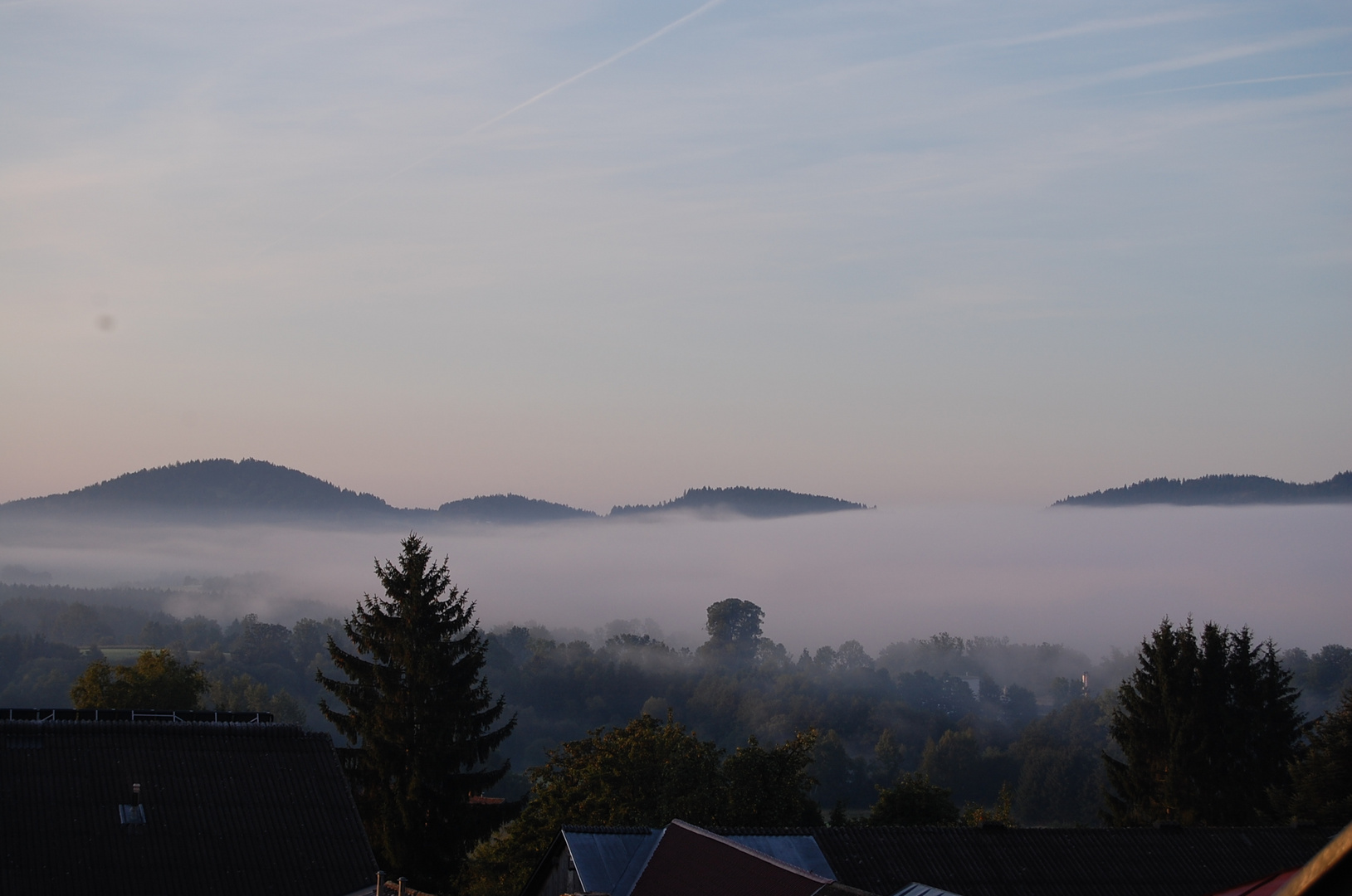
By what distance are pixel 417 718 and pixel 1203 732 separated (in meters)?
31.0

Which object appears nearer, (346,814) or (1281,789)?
(346,814)

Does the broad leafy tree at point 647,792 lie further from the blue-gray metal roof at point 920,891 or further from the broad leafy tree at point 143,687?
the blue-gray metal roof at point 920,891

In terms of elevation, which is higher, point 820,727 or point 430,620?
point 430,620

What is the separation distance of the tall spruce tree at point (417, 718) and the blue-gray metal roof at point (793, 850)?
1344 cm

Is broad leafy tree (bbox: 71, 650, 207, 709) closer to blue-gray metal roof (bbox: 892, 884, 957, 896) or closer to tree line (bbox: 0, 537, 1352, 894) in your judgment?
tree line (bbox: 0, 537, 1352, 894)

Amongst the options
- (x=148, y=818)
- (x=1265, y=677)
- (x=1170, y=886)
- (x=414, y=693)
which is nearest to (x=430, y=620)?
(x=414, y=693)

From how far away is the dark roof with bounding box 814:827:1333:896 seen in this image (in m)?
27.8

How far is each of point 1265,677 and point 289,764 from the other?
132 ft

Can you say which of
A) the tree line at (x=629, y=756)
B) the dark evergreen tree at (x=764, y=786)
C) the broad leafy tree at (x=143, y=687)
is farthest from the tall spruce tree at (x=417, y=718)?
the broad leafy tree at (x=143, y=687)

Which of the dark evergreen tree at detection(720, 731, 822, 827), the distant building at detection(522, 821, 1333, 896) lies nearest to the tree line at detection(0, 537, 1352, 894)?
the dark evergreen tree at detection(720, 731, 822, 827)

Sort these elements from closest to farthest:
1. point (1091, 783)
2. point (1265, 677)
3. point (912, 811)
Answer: point (912, 811)
point (1265, 677)
point (1091, 783)

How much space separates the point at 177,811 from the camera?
85.0 feet

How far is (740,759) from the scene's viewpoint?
138ft

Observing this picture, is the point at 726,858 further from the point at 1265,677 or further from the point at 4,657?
the point at 4,657
